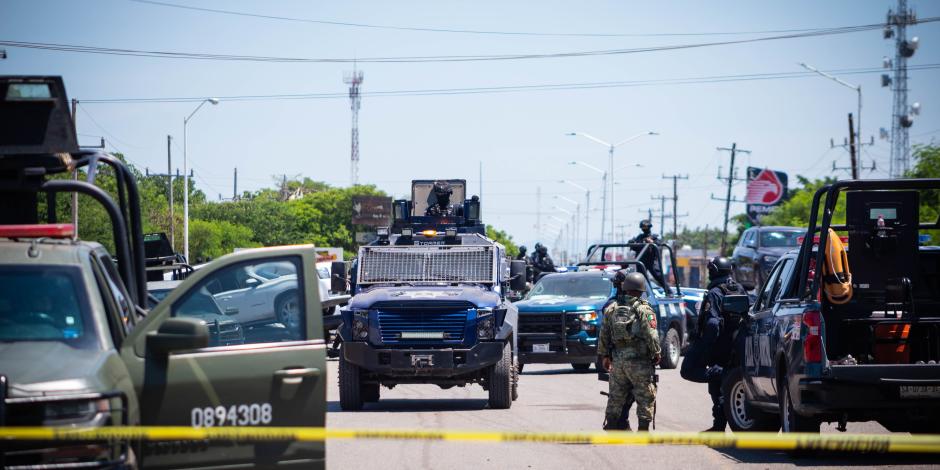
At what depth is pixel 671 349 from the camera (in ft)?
80.0

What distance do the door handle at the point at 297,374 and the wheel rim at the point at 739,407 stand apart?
685 centimetres

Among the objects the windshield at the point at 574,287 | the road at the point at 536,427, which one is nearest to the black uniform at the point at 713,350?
the road at the point at 536,427

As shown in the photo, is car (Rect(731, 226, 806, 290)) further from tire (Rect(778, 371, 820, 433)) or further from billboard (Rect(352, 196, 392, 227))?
billboard (Rect(352, 196, 392, 227))

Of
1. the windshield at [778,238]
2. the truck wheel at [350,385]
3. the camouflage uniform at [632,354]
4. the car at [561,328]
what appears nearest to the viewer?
the camouflage uniform at [632,354]

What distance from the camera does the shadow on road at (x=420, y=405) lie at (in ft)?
54.4

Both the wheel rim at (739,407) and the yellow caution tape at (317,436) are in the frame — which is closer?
the yellow caution tape at (317,436)

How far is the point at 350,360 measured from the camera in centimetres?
1622

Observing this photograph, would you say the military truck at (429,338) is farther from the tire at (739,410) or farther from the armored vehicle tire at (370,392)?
the tire at (739,410)

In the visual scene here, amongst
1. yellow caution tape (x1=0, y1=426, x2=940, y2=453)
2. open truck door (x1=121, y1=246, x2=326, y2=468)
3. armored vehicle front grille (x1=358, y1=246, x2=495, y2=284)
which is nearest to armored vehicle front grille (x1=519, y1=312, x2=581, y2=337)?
armored vehicle front grille (x1=358, y1=246, x2=495, y2=284)

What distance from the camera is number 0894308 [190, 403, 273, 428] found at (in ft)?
24.1

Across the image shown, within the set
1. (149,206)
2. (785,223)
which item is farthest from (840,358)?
(785,223)

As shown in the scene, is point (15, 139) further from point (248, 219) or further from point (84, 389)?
point (248, 219)

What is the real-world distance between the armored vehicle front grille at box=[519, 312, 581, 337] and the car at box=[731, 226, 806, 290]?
16397 mm

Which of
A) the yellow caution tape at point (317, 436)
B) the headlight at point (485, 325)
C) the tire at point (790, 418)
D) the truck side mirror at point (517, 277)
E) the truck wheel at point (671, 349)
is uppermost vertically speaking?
the truck side mirror at point (517, 277)
